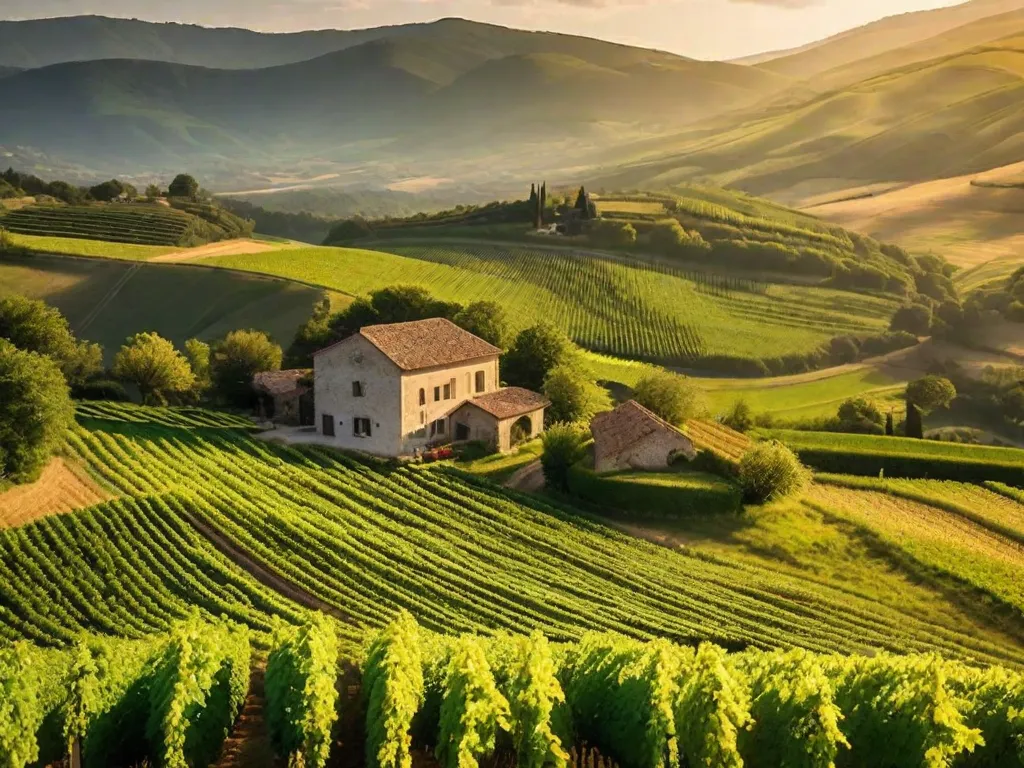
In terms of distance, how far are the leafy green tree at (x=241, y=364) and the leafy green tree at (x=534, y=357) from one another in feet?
42.8

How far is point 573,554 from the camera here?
37469mm

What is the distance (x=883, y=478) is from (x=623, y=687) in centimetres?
2866

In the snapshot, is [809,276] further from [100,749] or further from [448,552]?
[100,749]

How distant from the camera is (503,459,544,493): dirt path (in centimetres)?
4400

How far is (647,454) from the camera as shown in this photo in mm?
43594

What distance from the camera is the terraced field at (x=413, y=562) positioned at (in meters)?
31.6

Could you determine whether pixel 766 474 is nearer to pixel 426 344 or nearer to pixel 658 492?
pixel 658 492

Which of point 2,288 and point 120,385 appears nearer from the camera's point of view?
point 120,385

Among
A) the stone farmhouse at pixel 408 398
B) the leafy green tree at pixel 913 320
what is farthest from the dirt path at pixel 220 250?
the leafy green tree at pixel 913 320

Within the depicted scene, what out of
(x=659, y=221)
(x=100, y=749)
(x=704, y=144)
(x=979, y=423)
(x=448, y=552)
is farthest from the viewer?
(x=704, y=144)

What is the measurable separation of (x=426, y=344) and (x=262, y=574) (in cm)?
1671

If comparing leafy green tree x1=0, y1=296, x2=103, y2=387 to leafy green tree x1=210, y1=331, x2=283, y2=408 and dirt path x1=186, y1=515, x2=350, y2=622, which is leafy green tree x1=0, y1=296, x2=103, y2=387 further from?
dirt path x1=186, y1=515, x2=350, y2=622

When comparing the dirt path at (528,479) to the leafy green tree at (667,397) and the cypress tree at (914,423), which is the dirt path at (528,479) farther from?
the cypress tree at (914,423)

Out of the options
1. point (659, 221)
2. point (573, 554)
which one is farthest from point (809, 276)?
point (573, 554)
